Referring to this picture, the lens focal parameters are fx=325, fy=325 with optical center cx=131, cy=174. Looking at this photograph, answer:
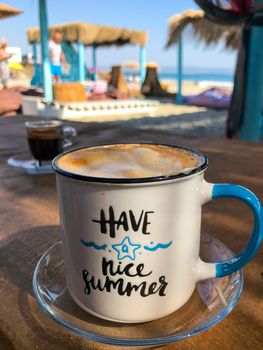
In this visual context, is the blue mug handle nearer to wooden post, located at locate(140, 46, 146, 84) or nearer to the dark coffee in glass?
the dark coffee in glass

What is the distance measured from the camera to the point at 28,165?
772 mm

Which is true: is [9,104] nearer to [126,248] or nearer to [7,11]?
[7,11]

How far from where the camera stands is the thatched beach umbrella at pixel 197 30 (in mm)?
6745

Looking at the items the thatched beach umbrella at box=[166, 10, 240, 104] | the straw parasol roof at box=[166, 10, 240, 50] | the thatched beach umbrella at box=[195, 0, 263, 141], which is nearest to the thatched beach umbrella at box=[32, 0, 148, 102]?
the thatched beach umbrella at box=[166, 10, 240, 104]

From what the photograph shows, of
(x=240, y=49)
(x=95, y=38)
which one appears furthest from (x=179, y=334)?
(x=95, y=38)

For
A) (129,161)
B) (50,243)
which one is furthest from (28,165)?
(129,161)

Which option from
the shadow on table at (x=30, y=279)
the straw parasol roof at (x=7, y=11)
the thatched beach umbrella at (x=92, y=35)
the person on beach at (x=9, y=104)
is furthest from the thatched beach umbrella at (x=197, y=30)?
the shadow on table at (x=30, y=279)

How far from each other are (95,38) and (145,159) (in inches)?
409

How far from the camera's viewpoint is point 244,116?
2549 mm

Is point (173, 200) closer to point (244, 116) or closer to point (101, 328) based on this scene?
point (101, 328)

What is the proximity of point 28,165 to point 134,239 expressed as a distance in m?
0.58

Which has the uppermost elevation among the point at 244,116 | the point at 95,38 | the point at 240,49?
the point at 95,38

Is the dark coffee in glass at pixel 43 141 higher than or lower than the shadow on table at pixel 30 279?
higher

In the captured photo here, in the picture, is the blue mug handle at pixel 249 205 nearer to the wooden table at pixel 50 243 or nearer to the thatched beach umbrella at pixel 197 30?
the wooden table at pixel 50 243
